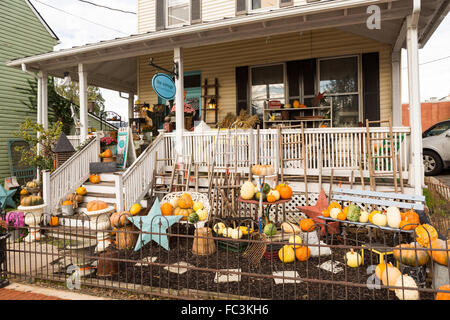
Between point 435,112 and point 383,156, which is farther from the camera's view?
point 435,112

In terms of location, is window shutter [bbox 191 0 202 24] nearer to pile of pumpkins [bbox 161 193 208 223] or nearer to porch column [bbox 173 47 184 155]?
porch column [bbox 173 47 184 155]

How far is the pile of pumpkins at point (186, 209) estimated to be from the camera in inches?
→ 207

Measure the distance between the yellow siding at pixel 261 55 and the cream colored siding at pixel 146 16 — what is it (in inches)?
40.3

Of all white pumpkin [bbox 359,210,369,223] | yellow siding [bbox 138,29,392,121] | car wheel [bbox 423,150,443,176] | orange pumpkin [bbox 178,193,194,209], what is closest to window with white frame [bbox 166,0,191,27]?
yellow siding [bbox 138,29,392,121]

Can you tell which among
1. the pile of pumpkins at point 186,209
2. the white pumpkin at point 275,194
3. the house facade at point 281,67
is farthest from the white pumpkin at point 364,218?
the pile of pumpkins at point 186,209

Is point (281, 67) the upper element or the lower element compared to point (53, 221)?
upper

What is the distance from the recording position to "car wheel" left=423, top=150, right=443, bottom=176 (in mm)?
9898

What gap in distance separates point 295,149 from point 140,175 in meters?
3.58

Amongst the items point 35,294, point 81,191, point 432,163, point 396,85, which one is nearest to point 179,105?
point 81,191

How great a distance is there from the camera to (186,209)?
571cm

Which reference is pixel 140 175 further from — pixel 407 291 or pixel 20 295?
pixel 407 291

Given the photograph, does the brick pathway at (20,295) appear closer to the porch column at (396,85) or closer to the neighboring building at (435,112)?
the porch column at (396,85)

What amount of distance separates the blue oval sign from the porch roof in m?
1.15
